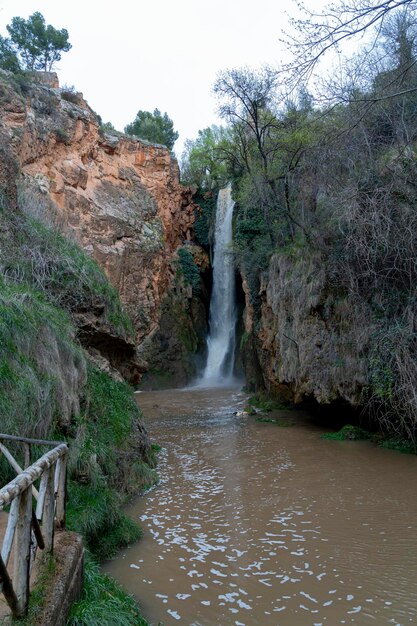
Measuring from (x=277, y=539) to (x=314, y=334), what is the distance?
24.0ft

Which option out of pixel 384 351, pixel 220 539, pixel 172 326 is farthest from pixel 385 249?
pixel 172 326

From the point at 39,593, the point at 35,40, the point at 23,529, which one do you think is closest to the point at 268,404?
the point at 39,593

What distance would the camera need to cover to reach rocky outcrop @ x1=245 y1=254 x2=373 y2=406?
11258 mm

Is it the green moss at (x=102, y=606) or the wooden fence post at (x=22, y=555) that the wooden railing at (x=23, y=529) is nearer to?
the wooden fence post at (x=22, y=555)

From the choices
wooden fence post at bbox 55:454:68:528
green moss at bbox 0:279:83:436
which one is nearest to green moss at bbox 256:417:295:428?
green moss at bbox 0:279:83:436

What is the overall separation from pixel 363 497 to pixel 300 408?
872 cm

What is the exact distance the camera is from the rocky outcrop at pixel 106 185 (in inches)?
808

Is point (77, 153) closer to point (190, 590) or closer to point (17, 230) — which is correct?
point (17, 230)

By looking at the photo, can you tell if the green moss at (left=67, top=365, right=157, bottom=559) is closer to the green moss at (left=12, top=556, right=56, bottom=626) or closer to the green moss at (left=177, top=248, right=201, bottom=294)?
the green moss at (left=12, top=556, right=56, bottom=626)

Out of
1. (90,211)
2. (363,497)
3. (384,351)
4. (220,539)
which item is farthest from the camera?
(90,211)

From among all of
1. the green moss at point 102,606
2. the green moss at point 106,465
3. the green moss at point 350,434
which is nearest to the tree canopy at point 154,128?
the green moss at point 350,434

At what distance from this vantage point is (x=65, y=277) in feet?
27.5

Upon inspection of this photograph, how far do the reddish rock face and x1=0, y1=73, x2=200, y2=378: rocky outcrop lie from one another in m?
0.04

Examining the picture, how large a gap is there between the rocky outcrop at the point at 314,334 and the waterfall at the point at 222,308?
11.1 m
